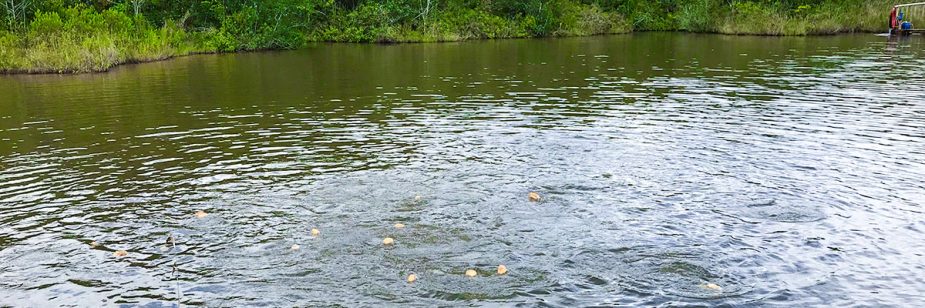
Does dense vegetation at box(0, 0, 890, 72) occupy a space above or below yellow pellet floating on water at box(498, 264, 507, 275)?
above

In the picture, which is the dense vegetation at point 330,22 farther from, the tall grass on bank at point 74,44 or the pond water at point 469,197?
the pond water at point 469,197

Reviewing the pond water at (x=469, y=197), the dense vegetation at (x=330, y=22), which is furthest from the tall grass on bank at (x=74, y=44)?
the pond water at (x=469, y=197)

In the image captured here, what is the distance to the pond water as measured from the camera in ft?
28.0

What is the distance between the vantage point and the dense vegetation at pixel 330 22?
118 ft

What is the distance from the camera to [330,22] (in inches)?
2468

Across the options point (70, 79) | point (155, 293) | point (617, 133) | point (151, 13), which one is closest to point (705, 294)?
point (155, 293)

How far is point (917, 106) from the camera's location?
21.0 m

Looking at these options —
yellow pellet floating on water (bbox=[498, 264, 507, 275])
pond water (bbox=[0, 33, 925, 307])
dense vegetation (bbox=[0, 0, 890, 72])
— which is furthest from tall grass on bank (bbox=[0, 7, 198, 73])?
yellow pellet floating on water (bbox=[498, 264, 507, 275])

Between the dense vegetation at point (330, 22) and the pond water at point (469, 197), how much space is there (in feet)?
40.8

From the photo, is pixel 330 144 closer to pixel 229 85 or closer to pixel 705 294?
pixel 705 294

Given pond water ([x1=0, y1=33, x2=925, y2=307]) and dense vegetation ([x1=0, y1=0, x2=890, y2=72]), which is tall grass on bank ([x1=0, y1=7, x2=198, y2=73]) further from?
pond water ([x1=0, y1=33, x2=925, y2=307])

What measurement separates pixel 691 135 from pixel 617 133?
1.76 meters

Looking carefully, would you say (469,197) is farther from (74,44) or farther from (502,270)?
(74,44)

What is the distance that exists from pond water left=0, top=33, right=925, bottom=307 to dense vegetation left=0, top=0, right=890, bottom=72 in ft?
40.8
